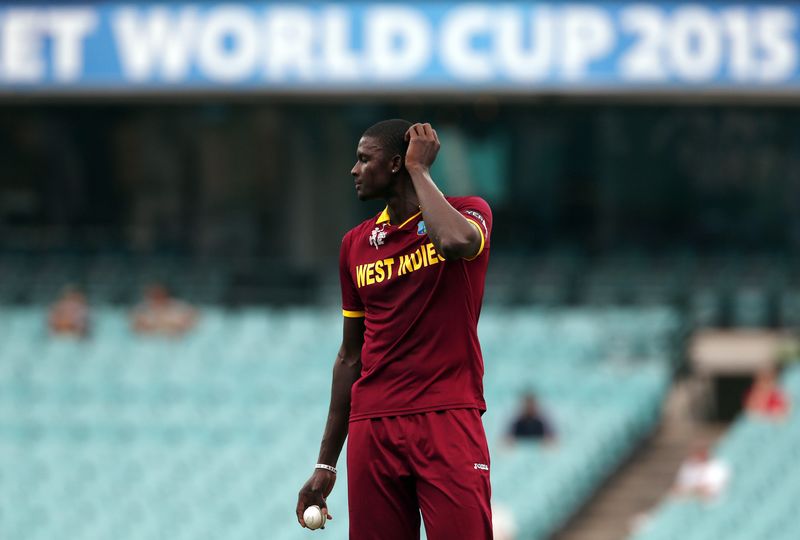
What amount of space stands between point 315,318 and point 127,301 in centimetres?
300

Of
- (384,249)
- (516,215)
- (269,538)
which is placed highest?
(384,249)

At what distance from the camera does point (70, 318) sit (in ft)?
53.1

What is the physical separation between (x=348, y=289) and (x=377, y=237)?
19 cm

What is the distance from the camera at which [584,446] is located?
12625 millimetres

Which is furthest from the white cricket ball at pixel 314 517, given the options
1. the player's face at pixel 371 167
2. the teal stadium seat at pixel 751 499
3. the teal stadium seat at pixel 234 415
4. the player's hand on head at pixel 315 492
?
the teal stadium seat at pixel 234 415

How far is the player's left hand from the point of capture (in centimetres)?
391

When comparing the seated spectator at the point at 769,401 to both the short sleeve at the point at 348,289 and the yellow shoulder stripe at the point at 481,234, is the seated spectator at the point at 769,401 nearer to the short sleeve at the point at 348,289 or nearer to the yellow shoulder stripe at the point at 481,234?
the short sleeve at the point at 348,289

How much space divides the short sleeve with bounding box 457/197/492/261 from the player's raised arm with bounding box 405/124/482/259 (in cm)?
4

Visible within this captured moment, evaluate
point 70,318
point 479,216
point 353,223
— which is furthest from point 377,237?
point 353,223

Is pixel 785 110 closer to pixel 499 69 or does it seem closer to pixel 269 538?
pixel 499 69

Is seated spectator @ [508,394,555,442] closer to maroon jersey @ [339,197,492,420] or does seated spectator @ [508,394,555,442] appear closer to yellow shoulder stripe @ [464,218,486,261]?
maroon jersey @ [339,197,492,420]

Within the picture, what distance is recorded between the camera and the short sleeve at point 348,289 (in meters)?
4.16

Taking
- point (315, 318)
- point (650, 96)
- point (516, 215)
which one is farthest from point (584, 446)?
point (516, 215)

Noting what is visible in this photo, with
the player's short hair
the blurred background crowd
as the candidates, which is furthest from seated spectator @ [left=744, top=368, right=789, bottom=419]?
the player's short hair
